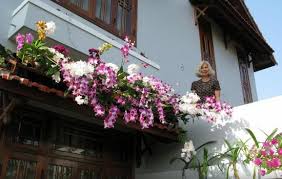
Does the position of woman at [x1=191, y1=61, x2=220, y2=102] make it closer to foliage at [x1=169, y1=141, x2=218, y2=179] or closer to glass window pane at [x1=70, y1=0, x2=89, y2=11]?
foliage at [x1=169, y1=141, x2=218, y2=179]

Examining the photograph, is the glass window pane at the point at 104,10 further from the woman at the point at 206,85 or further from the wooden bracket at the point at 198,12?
A: the wooden bracket at the point at 198,12

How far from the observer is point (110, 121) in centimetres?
368

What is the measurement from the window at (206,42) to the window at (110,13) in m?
2.87

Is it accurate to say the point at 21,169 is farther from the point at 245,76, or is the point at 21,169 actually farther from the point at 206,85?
the point at 245,76

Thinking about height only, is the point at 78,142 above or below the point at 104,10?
below

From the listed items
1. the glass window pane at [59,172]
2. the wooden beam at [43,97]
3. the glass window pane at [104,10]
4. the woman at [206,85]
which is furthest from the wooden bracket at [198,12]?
the glass window pane at [59,172]

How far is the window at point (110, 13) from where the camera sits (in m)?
5.14

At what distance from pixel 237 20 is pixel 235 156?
5432 mm

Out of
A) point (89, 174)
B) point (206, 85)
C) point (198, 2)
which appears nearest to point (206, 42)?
point (198, 2)

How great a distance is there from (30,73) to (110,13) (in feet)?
8.21

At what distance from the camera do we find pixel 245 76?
422 inches

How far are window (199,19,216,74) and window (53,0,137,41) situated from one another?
2871mm

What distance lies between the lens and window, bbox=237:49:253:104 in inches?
402

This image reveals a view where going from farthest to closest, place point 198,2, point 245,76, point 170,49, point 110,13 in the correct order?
1. point 245,76
2. point 198,2
3. point 170,49
4. point 110,13
